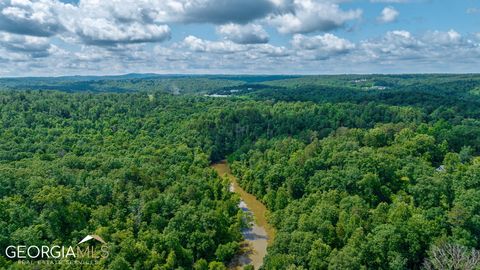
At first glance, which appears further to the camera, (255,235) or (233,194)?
(233,194)

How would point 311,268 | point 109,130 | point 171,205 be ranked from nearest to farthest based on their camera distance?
point 311,268, point 171,205, point 109,130

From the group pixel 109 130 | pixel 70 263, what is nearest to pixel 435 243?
pixel 70 263

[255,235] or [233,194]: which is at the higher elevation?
[233,194]

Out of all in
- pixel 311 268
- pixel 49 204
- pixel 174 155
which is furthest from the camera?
pixel 174 155

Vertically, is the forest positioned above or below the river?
above

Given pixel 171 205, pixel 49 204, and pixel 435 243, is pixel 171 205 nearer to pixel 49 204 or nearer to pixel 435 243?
pixel 49 204

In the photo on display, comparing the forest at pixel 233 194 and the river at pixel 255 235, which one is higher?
the forest at pixel 233 194

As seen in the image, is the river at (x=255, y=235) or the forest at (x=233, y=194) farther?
the river at (x=255, y=235)

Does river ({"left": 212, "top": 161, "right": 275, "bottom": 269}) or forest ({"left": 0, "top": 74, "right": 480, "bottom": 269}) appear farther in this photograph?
river ({"left": 212, "top": 161, "right": 275, "bottom": 269})
